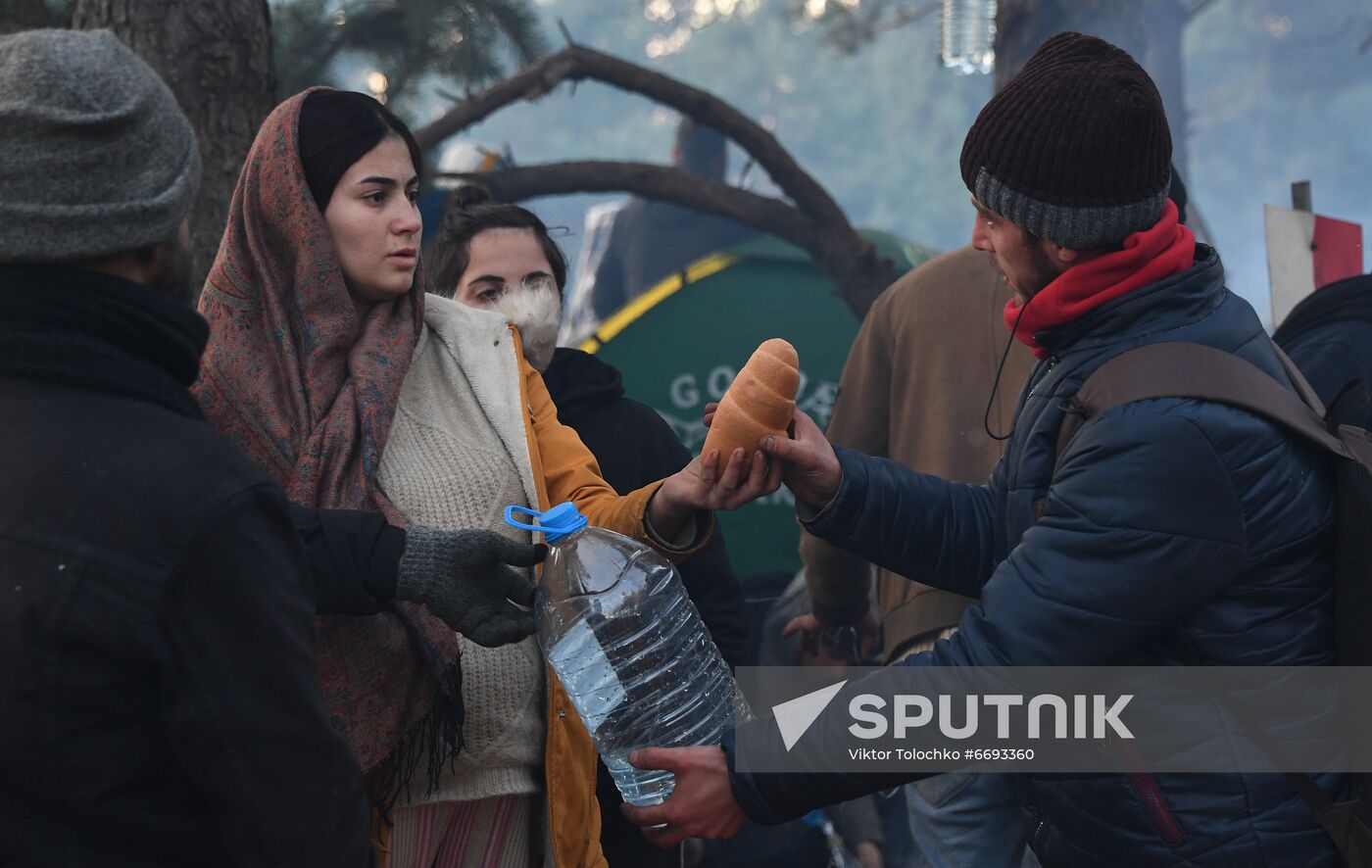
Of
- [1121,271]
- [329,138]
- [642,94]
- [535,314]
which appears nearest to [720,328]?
[642,94]

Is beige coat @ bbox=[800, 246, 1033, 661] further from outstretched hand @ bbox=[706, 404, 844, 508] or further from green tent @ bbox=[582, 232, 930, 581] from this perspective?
green tent @ bbox=[582, 232, 930, 581]

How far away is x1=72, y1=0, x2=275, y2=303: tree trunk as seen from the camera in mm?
3334

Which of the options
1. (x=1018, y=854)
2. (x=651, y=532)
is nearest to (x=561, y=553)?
(x=651, y=532)

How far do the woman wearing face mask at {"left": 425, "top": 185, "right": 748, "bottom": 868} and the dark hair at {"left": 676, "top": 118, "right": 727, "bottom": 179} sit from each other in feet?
15.4

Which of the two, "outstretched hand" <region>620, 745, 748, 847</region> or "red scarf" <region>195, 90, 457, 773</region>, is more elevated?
"red scarf" <region>195, 90, 457, 773</region>

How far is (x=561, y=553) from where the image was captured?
209 cm

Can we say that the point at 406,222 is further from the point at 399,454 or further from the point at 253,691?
the point at 253,691

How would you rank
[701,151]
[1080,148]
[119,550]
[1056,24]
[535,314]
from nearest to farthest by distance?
[119,550]
[1080,148]
[535,314]
[1056,24]
[701,151]

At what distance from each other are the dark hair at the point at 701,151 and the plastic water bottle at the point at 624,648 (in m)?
5.45

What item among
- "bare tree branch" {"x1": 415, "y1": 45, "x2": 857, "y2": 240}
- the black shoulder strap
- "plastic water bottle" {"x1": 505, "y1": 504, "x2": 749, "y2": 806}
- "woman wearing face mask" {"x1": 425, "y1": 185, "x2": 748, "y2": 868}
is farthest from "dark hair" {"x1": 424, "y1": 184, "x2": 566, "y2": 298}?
"bare tree branch" {"x1": 415, "y1": 45, "x2": 857, "y2": 240}

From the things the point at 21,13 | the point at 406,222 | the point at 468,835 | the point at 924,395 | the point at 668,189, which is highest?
the point at 21,13

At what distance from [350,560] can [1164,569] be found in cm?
113

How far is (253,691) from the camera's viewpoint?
1357 millimetres

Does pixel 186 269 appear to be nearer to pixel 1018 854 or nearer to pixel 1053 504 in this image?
pixel 1053 504
